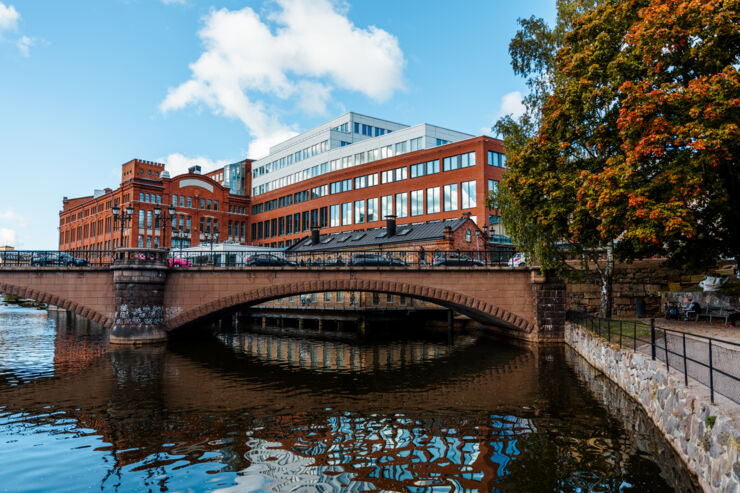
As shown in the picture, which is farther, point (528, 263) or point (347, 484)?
point (528, 263)

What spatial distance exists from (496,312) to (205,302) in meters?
19.1

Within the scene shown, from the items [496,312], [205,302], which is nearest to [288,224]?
[205,302]

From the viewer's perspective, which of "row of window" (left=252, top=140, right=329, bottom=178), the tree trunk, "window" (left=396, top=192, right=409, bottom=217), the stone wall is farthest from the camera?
"row of window" (left=252, top=140, right=329, bottom=178)

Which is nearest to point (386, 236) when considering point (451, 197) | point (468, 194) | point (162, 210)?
point (451, 197)

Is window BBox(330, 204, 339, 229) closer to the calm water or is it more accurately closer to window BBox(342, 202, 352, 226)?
window BBox(342, 202, 352, 226)

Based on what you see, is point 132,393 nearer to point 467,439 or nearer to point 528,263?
point 467,439

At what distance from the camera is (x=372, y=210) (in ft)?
237

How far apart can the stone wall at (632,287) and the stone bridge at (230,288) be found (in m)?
4.53

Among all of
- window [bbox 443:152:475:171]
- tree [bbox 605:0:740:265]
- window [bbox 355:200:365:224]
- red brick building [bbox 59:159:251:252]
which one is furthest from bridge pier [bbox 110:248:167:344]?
red brick building [bbox 59:159:251:252]

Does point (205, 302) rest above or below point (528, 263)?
below

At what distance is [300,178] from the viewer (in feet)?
292

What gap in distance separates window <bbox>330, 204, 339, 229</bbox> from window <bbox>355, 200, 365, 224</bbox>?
14.8 ft

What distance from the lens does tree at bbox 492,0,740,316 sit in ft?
55.5

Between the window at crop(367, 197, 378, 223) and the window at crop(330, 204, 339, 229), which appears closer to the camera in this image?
the window at crop(367, 197, 378, 223)
